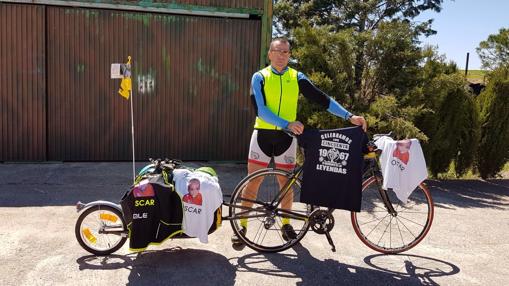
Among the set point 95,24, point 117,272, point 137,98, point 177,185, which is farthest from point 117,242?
point 95,24

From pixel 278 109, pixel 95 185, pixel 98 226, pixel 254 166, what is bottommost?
pixel 95 185

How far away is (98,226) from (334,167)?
2.25 m

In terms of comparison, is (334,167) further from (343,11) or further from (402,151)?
(343,11)

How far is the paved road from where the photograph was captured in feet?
13.2

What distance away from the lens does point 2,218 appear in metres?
5.32

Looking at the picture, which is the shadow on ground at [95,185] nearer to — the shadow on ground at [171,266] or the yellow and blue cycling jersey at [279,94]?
the shadow on ground at [171,266]

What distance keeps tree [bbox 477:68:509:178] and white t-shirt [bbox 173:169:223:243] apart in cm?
599

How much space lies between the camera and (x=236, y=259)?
4.43 meters

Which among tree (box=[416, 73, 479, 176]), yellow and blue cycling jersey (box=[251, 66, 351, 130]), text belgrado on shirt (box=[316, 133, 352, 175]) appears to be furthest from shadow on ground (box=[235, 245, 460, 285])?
tree (box=[416, 73, 479, 176])

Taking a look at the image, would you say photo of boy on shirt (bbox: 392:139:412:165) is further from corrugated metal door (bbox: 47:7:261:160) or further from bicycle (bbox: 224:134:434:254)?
corrugated metal door (bbox: 47:7:261:160)

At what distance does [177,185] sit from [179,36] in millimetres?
4818

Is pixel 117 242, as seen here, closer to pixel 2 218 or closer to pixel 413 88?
pixel 2 218

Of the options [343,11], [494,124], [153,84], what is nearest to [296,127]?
[153,84]

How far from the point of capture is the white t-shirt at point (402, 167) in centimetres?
439
